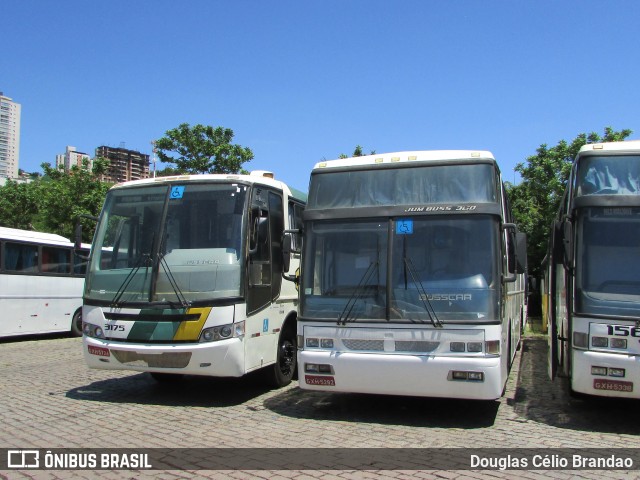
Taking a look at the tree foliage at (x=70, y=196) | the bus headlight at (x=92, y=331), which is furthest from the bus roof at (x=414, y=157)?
the tree foliage at (x=70, y=196)

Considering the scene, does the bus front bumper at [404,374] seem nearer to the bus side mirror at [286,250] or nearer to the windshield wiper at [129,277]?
the bus side mirror at [286,250]

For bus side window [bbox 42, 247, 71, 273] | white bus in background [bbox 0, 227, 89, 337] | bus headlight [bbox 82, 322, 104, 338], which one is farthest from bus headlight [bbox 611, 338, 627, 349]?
bus side window [bbox 42, 247, 71, 273]

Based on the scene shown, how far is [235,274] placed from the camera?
7.78 m

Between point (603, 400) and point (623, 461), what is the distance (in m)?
2.97

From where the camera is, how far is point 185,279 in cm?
778

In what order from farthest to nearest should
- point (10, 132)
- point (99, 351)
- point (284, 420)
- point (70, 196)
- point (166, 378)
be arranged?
point (10, 132)
point (70, 196)
point (166, 378)
point (99, 351)
point (284, 420)

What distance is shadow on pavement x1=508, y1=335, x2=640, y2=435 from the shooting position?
7004 millimetres

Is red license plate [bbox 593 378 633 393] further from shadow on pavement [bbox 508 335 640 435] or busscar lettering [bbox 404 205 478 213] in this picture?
busscar lettering [bbox 404 205 478 213]

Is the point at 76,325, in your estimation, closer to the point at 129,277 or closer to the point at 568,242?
the point at 129,277

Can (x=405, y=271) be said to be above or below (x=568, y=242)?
below

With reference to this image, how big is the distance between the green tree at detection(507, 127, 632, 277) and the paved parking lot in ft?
43.2

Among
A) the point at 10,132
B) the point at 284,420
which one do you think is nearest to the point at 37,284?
the point at 284,420

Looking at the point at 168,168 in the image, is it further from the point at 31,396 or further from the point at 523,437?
the point at 523,437

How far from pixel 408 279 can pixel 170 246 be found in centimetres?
325
